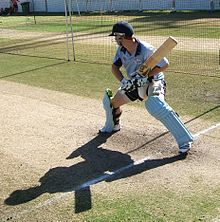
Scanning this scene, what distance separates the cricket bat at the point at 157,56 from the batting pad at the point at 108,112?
2.75 feet

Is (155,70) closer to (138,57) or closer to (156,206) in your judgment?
(138,57)

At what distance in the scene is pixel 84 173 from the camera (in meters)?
5.61

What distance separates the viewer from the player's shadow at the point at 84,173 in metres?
5.08

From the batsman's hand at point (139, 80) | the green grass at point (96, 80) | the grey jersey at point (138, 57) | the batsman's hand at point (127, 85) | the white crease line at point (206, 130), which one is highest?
the grey jersey at point (138, 57)

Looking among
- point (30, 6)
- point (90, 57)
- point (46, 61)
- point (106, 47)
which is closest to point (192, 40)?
point (106, 47)

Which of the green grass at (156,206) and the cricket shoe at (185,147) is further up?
the cricket shoe at (185,147)

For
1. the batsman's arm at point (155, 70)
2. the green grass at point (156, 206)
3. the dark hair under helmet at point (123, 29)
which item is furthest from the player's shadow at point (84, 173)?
the dark hair under helmet at point (123, 29)

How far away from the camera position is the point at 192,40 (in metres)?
16.7

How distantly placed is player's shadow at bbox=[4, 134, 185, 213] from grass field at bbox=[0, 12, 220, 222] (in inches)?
0.4

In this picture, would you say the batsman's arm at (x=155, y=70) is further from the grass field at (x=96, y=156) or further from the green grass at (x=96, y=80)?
the green grass at (x=96, y=80)

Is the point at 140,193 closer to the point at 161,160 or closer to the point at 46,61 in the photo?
the point at 161,160

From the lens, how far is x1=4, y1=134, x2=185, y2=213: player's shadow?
5.08 metres

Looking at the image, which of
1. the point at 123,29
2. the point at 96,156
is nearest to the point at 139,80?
the point at 123,29

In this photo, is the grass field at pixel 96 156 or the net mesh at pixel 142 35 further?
the net mesh at pixel 142 35
